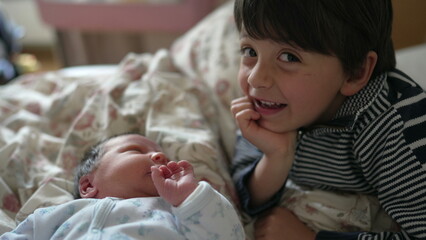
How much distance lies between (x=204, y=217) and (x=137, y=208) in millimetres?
150

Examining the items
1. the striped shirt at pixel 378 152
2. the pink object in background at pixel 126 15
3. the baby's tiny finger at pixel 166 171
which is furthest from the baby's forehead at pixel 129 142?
the pink object in background at pixel 126 15

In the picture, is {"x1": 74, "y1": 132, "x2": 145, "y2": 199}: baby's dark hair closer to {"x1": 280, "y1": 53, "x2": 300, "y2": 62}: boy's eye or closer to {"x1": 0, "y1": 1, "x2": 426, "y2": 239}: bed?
{"x1": 0, "y1": 1, "x2": 426, "y2": 239}: bed

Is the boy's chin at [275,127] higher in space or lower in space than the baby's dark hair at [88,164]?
higher

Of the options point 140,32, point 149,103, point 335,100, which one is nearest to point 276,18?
point 335,100

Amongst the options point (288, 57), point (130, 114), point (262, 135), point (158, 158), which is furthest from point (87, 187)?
point (288, 57)

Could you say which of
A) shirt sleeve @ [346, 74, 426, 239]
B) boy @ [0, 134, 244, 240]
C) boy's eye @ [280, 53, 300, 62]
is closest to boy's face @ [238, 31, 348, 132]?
boy's eye @ [280, 53, 300, 62]

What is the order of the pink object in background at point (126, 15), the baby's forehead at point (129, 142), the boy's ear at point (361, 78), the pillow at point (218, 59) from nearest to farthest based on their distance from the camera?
the boy's ear at point (361, 78) → the baby's forehead at point (129, 142) → the pillow at point (218, 59) → the pink object in background at point (126, 15)

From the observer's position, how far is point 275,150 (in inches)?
35.9

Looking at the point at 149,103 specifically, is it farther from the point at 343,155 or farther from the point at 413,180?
the point at 413,180

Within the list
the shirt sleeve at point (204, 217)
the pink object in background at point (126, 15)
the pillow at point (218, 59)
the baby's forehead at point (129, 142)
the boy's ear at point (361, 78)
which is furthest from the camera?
the pink object in background at point (126, 15)

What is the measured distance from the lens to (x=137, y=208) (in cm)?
78

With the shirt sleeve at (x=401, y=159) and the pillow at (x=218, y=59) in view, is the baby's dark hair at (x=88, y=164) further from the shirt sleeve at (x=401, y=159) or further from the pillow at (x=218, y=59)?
the shirt sleeve at (x=401, y=159)

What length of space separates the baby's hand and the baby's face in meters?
0.08

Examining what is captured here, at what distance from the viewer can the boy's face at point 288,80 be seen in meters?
0.80
